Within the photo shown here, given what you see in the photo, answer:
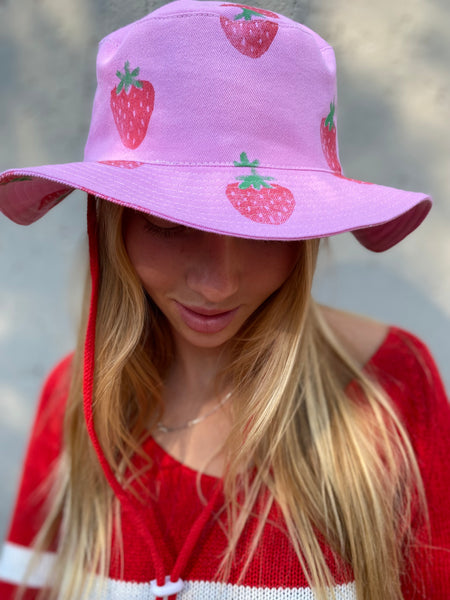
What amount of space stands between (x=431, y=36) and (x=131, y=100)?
2.30 ft

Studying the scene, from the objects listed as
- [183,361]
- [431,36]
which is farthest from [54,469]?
[431,36]

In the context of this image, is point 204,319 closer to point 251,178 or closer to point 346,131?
point 251,178

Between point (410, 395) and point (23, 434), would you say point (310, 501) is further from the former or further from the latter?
point (23, 434)

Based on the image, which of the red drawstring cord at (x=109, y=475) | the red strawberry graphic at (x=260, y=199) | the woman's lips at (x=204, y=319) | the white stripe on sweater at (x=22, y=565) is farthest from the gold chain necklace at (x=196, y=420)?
the red strawberry graphic at (x=260, y=199)

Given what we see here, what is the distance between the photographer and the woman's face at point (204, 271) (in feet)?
2.57

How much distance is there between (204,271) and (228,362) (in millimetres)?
269

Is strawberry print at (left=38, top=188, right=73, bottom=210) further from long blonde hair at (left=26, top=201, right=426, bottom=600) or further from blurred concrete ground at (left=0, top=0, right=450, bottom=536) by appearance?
blurred concrete ground at (left=0, top=0, right=450, bottom=536)

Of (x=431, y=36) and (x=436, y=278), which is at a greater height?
(x=431, y=36)

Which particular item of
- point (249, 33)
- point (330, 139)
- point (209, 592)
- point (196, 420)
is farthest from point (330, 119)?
point (209, 592)

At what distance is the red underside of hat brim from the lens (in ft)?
2.18

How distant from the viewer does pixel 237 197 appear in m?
0.69

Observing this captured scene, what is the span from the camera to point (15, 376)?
1.55m

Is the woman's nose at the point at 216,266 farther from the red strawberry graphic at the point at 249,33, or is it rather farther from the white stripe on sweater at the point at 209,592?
the white stripe on sweater at the point at 209,592

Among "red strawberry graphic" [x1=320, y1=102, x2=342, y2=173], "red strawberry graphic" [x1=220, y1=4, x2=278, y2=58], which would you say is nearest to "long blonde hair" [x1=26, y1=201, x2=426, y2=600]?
"red strawberry graphic" [x1=320, y1=102, x2=342, y2=173]
